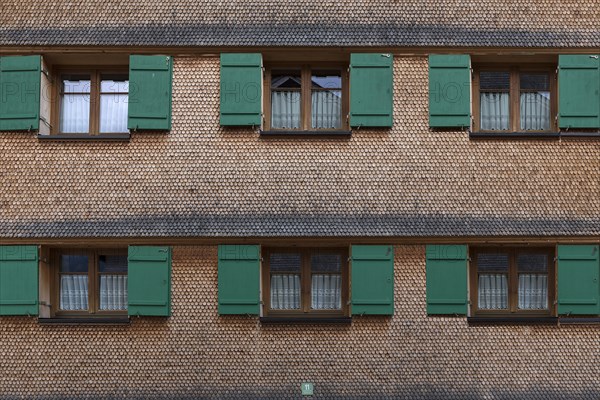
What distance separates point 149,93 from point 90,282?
3.58 meters

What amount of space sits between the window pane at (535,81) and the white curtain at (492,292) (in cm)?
357

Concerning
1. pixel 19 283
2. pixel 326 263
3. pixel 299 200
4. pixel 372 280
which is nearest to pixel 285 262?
pixel 326 263

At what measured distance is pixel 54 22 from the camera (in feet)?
52.0

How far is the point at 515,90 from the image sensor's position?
52.4ft

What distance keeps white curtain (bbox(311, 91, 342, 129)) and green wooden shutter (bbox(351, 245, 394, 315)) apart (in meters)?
A: 2.42

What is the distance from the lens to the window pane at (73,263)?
1570 cm

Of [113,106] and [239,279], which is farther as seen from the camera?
[113,106]

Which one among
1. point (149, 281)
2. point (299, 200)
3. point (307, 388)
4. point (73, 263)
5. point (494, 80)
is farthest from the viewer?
point (494, 80)

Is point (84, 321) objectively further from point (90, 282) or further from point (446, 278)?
point (446, 278)

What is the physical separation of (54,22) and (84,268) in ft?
14.9

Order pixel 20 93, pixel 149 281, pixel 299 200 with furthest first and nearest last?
pixel 20 93 → pixel 299 200 → pixel 149 281

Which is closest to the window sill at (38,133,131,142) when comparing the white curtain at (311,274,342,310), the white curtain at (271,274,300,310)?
the white curtain at (271,274,300,310)

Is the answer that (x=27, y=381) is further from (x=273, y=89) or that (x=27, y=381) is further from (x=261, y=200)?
(x=273, y=89)

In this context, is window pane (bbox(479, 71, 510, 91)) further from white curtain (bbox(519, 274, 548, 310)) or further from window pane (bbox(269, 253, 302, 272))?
window pane (bbox(269, 253, 302, 272))
